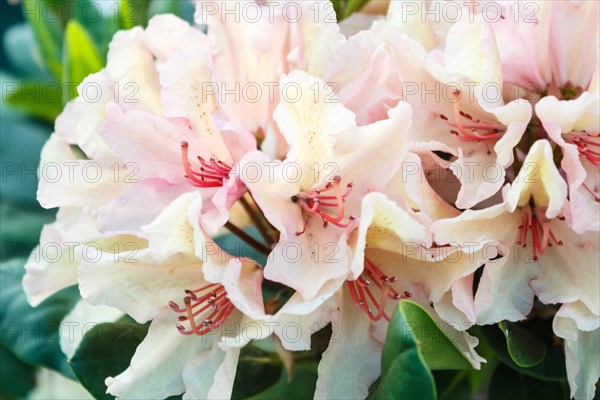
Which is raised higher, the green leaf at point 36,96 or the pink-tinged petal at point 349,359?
the pink-tinged petal at point 349,359

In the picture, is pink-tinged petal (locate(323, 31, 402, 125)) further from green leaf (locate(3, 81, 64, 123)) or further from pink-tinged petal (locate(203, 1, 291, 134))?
green leaf (locate(3, 81, 64, 123))

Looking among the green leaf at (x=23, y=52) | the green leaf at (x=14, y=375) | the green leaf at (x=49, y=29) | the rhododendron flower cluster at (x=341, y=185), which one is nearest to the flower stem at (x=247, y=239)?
the rhododendron flower cluster at (x=341, y=185)

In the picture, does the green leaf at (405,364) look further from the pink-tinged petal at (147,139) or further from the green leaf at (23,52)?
the green leaf at (23,52)

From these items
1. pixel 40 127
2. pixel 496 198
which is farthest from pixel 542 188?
pixel 40 127

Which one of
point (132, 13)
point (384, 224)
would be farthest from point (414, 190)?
point (132, 13)

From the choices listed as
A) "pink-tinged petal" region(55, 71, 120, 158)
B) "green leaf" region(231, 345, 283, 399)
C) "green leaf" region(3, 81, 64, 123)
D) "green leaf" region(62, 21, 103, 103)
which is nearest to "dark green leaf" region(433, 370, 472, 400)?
"green leaf" region(231, 345, 283, 399)

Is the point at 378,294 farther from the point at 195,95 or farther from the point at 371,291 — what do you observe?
the point at 195,95
